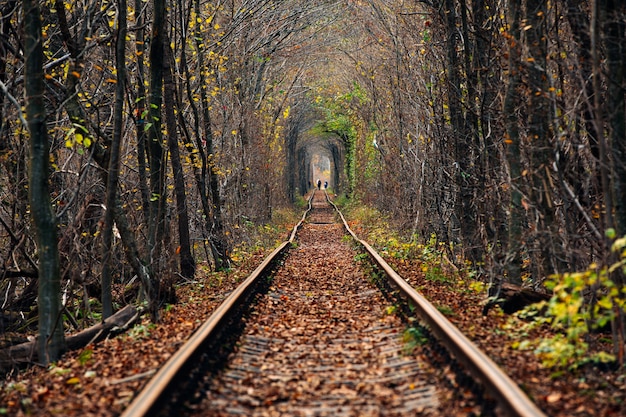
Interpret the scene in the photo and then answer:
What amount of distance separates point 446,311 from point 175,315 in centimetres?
349

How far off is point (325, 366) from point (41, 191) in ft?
11.4

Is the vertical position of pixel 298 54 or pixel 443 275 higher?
pixel 298 54

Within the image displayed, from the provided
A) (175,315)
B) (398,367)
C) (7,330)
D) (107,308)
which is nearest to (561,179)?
(398,367)

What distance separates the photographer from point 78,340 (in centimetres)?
744

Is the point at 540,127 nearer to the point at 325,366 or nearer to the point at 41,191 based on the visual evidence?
the point at 325,366

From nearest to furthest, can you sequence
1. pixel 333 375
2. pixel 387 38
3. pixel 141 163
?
1. pixel 333 375
2. pixel 141 163
3. pixel 387 38

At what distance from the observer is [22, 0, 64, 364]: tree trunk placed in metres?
6.55

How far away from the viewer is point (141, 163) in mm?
9711

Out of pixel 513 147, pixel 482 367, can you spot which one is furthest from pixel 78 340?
pixel 513 147

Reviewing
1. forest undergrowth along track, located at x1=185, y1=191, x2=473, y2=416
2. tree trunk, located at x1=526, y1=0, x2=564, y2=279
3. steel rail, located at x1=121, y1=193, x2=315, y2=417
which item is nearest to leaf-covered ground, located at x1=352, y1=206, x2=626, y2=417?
forest undergrowth along track, located at x1=185, y1=191, x2=473, y2=416

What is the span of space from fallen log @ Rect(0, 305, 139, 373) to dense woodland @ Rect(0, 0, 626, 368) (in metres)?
0.31

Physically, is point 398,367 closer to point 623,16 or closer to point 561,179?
point 561,179

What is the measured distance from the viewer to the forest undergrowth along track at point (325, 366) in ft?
15.1

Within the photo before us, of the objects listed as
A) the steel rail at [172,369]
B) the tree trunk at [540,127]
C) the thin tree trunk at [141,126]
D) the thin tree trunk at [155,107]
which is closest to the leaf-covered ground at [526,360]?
the tree trunk at [540,127]
